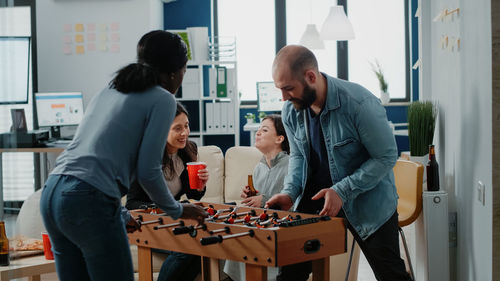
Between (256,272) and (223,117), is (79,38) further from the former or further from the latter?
(256,272)

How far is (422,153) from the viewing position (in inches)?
144

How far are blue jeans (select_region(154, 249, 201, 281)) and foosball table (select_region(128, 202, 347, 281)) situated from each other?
39cm

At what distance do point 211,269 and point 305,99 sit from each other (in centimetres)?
80

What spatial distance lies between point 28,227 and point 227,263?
118 centimetres

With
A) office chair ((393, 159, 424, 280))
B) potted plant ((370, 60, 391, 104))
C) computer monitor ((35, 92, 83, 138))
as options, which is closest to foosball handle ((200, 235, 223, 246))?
office chair ((393, 159, 424, 280))

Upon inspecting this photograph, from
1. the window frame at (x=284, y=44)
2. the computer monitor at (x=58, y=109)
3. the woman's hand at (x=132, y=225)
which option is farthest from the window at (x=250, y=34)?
the woman's hand at (x=132, y=225)

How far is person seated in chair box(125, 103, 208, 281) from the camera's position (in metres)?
2.98

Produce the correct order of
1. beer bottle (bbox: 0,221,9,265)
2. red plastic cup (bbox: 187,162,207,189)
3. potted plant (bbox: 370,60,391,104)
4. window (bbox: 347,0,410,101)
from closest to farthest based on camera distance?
beer bottle (bbox: 0,221,9,265), red plastic cup (bbox: 187,162,207,189), potted plant (bbox: 370,60,391,104), window (bbox: 347,0,410,101)

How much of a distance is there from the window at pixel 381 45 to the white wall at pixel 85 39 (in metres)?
2.78

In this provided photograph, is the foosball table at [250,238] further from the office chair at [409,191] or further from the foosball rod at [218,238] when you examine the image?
the office chair at [409,191]

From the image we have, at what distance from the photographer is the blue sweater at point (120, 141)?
1730 mm

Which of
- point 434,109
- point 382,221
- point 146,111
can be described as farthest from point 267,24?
point 146,111

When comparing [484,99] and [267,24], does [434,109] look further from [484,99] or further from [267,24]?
[267,24]

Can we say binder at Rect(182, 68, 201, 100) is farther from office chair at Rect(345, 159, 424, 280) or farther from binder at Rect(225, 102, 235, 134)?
office chair at Rect(345, 159, 424, 280)
